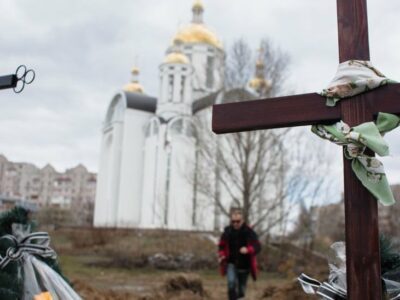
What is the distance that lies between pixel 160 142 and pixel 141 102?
520 cm

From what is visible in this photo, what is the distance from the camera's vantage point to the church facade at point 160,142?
32656 millimetres

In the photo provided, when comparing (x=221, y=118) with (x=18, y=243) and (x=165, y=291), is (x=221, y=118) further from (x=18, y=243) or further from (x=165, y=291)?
(x=165, y=291)

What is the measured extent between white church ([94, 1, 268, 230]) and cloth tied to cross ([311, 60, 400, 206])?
27.0 metres

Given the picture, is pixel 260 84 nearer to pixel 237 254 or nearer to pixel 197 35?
pixel 237 254

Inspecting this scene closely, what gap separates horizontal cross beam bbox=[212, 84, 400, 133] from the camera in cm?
208

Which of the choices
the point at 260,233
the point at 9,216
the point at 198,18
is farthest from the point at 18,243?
the point at 198,18

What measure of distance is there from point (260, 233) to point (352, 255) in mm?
15468

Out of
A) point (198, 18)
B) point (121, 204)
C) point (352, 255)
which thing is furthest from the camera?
point (198, 18)

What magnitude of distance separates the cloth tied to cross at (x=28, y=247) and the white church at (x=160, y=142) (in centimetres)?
2578

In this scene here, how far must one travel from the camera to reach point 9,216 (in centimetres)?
338

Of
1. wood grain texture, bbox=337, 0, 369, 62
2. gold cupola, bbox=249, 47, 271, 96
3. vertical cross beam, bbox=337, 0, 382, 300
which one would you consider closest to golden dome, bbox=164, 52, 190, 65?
gold cupola, bbox=249, 47, 271, 96

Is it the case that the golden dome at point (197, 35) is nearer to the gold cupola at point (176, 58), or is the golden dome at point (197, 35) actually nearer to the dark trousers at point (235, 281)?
the gold cupola at point (176, 58)

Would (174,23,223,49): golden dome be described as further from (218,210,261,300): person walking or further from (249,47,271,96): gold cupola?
(218,210,261,300): person walking

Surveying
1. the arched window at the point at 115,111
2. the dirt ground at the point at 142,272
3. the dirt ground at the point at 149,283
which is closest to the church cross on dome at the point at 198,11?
the arched window at the point at 115,111
